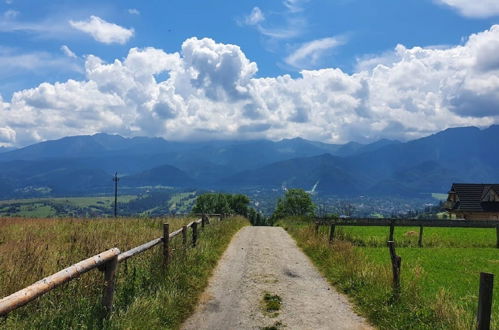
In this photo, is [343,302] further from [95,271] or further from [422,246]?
[422,246]

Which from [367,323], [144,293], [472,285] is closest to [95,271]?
[144,293]

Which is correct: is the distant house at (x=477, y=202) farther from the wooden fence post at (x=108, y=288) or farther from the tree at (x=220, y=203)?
the wooden fence post at (x=108, y=288)

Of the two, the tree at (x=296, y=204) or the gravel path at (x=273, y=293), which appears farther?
the tree at (x=296, y=204)

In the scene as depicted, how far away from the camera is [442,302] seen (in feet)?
28.4

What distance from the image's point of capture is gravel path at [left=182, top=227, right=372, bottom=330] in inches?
348

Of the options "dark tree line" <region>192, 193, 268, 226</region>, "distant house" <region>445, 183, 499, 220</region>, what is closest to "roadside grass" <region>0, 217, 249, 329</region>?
"distant house" <region>445, 183, 499, 220</region>

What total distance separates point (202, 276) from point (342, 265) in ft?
16.1

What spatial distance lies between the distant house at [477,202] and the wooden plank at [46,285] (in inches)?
3069

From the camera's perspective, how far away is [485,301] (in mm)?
6535

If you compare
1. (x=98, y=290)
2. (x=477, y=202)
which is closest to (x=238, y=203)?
(x=477, y=202)

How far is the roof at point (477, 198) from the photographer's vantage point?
72.7 meters

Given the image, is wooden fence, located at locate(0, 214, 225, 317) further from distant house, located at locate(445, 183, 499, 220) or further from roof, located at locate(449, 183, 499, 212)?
roof, located at locate(449, 183, 499, 212)

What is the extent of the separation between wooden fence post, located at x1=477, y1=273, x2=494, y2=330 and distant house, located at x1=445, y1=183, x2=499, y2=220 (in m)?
74.8

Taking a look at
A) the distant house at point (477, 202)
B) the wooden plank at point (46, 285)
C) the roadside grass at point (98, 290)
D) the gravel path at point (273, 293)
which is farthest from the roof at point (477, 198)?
the wooden plank at point (46, 285)
